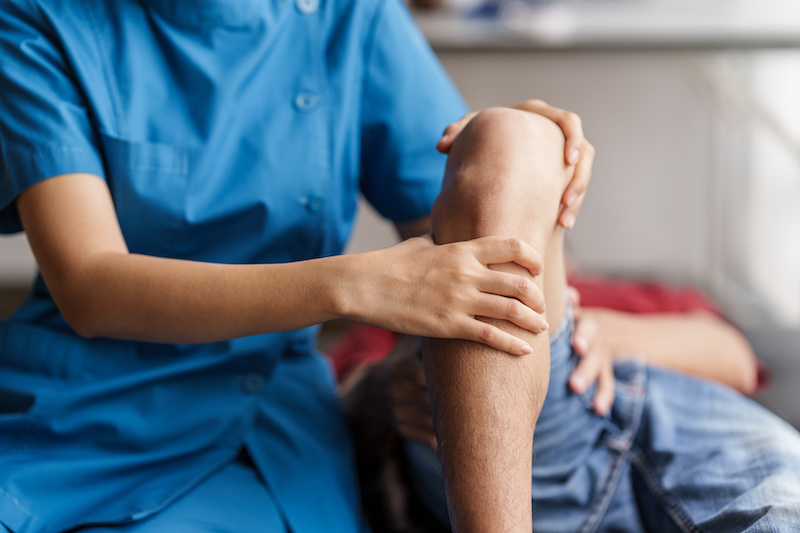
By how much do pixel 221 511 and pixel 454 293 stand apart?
357mm

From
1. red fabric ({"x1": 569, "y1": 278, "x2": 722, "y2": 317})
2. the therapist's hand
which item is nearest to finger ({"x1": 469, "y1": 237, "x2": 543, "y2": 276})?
the therapist's hand

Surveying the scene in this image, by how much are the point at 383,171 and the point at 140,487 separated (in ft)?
1.58

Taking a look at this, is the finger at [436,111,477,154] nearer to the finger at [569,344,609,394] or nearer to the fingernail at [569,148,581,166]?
the fingernail at [569,148,581,166]

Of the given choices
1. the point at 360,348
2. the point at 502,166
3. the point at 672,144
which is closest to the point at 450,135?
the point at 502,166

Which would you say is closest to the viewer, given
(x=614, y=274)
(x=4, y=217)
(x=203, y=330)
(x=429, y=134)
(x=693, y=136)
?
(x=203, y=330)

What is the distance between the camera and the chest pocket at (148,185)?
76cm

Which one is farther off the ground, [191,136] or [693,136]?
[191,136]

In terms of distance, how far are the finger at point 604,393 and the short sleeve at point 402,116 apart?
1.00 ft

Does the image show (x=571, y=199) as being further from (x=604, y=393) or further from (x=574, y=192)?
(x=604, y=393)

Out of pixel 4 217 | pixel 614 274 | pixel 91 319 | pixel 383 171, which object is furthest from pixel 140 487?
pixel 614 274

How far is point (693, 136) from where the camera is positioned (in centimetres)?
264

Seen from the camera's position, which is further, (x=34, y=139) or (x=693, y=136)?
(x=693, y=136)

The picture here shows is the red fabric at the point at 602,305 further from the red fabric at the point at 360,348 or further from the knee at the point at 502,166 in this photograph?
the knee at the point at 502,166

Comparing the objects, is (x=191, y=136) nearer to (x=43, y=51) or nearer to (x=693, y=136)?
(x=43, y=51)
